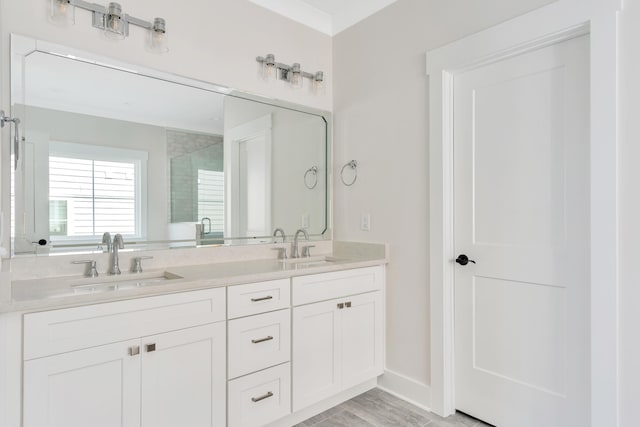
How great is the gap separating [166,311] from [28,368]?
48cm

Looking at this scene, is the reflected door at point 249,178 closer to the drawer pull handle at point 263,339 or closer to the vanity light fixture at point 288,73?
the vanity light fixture at point 288,73

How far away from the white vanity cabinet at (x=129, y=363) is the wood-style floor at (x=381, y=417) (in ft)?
2.25

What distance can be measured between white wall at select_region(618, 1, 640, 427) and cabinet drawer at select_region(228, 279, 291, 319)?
1490 mm

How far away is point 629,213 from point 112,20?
2.50 meters

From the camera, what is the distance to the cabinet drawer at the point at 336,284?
2117 mm

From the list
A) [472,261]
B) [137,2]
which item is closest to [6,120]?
[137,2]

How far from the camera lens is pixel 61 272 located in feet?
6.07

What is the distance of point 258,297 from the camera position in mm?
1935

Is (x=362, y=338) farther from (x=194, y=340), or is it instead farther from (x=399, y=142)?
(x=399, y=142)

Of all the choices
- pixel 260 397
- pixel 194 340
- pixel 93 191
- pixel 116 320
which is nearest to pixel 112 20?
pixel 93 191

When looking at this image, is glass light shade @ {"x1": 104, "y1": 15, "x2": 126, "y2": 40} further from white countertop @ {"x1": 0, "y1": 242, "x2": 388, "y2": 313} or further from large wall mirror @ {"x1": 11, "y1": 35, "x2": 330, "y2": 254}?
white countertop @ {"x1": 0, "y1": 242, "x2": 388, "y2": 313}

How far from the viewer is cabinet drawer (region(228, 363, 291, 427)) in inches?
72.8

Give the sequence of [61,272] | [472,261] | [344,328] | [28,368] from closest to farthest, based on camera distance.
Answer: [28,368]
[61,272]
[472,261]
[344,328]

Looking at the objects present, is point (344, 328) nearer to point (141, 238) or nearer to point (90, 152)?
point (141, 238)
